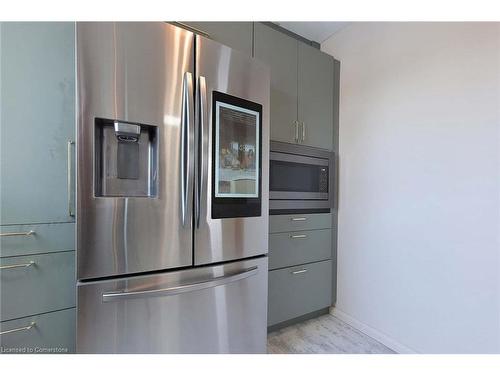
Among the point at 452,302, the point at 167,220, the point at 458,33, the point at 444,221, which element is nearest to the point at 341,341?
the point at 452,302

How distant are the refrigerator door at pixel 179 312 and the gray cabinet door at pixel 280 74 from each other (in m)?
0.95

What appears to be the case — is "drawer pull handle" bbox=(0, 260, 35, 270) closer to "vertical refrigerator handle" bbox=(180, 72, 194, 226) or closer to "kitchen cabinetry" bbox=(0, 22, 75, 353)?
"kitchen cabinetry" bbox=(0, 22, 75, 353)

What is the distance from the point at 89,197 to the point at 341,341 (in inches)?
72.2

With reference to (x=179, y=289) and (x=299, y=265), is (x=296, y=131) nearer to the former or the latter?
(x=299, y=265)

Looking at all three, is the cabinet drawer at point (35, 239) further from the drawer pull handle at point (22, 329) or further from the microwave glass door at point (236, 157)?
the microwave glass door at point (236, 157)

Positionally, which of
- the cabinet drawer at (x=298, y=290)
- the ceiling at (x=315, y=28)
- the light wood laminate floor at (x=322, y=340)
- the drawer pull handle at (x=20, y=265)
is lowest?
the light wood laminate floor at (x=322, y=340)

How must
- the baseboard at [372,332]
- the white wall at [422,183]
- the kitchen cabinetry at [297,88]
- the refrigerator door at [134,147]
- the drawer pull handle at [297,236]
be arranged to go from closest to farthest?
the refrigerator door at [134,147] → the white wall at [422,183] → the baseboard at [372,332] → the kitchen cabinetry at [297,88] → the drawer pull handle at [297,236]

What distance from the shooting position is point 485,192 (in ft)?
3.90

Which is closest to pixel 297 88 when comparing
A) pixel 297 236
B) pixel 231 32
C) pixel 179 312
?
pixel 231 32

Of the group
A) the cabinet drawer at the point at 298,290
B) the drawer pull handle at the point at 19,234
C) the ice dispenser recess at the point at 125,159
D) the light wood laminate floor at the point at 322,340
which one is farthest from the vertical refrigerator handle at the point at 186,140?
the light wood laminate floor at the point at 322,340

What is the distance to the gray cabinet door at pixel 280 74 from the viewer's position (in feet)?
5.34

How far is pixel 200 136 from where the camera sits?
106cm

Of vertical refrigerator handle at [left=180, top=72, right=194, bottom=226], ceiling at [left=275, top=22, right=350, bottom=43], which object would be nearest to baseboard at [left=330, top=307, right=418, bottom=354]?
vertical refrigerator handle at [left=180, top=72, right=194, bottom=226]

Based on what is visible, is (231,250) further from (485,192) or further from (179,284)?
(485,192)
